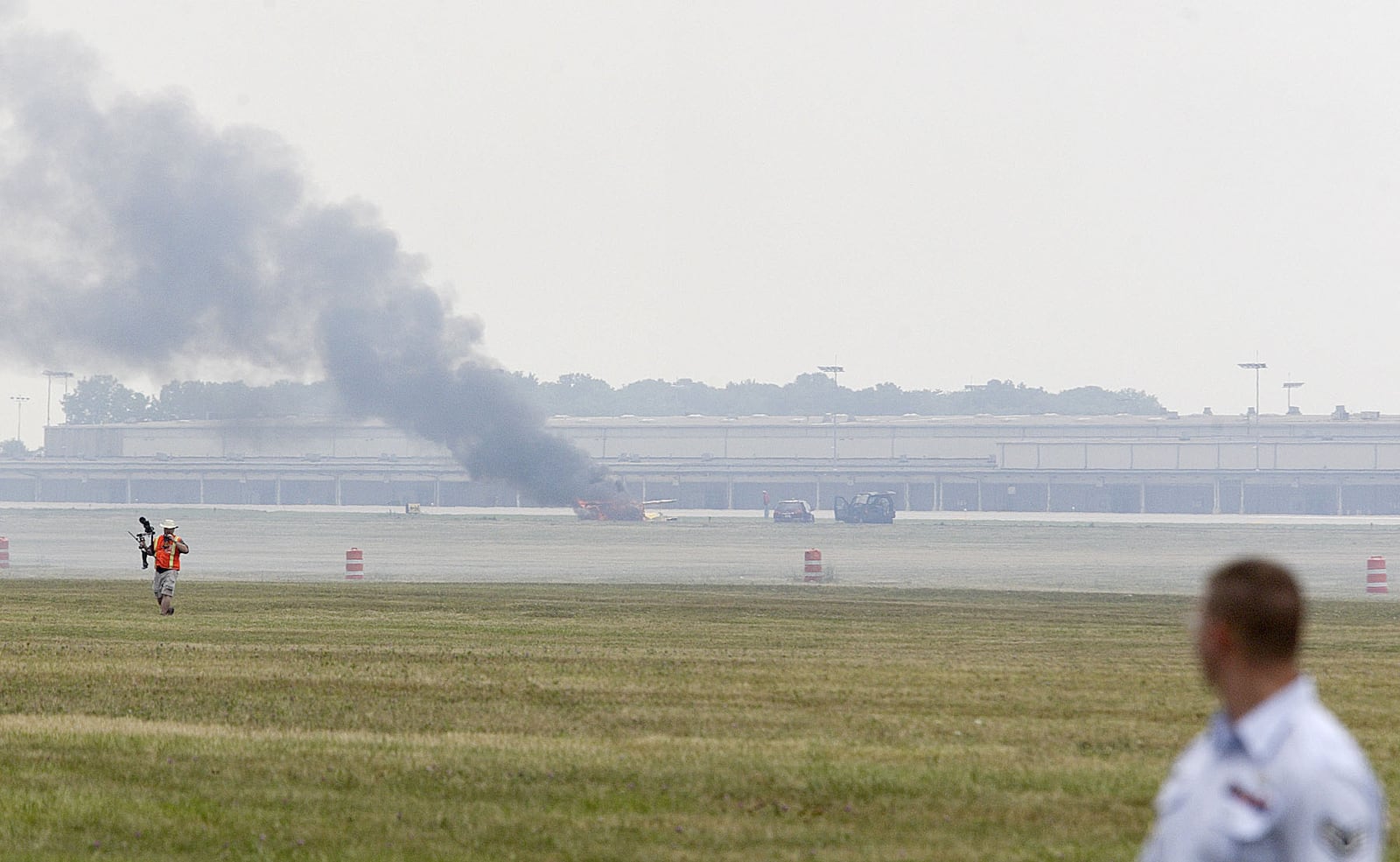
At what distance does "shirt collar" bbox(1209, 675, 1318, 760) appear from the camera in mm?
3975

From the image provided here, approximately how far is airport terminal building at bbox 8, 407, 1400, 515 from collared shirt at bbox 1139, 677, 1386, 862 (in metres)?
137

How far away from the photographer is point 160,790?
12.5m

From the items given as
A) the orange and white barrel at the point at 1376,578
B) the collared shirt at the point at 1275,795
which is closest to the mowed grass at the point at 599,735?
the collared shirt at the point at 1275,795

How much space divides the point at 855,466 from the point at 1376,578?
112 m

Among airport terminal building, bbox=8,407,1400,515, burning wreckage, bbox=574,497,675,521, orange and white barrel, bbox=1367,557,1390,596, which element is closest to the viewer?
orange and white barrel, bbox=1367,557,1390,596

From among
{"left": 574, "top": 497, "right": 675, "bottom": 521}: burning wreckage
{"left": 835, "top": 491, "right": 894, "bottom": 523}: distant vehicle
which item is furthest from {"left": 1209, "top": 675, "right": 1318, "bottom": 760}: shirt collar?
{"left": 835, "top": 491, "right": 894, "bottom": 523}: distant vehicle

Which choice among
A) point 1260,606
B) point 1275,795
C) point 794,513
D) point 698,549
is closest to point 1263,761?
point 1275,795

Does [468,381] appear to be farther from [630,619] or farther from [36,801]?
[36,801]

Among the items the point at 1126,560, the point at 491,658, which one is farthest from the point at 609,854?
the point at 1126,560

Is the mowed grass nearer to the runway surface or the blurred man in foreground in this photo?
the blurred man in foreground

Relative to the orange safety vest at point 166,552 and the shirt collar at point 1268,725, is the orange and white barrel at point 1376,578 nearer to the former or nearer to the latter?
the orange safety vest at point 166,552

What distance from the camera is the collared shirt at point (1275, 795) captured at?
153 inches

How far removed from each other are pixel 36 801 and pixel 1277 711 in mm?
9823

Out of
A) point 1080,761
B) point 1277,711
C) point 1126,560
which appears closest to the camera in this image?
point 1277,711
